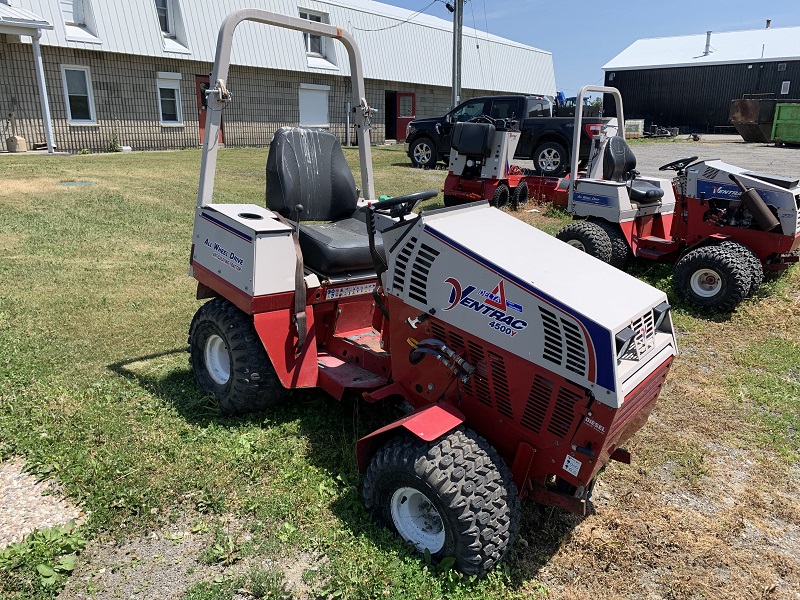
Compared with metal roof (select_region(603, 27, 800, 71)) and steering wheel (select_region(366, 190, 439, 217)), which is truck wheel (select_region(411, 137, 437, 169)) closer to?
steering wheel (select_region(366, 190, 439, 217))

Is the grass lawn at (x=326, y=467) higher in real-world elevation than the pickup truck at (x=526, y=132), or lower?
lower

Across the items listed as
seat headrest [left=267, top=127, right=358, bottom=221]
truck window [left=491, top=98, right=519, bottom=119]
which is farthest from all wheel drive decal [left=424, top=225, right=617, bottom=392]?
truck window [left=491, top=98, right=519, bottom=119]

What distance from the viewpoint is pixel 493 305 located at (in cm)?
273

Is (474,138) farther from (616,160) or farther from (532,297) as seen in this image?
(532,297)

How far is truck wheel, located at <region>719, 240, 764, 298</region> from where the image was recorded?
625 cm

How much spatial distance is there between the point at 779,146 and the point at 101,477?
26.9 m

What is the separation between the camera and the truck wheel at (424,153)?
55.3 ft

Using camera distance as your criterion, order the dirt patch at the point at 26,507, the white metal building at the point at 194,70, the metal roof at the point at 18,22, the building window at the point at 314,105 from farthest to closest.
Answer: the building window at the point at 314,105 → the white metal building at the point at 194,70 → the metal roof at the point at 18,22 → the dirt patch at the point at 26,507

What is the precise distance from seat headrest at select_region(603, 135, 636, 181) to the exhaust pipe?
5.36ft

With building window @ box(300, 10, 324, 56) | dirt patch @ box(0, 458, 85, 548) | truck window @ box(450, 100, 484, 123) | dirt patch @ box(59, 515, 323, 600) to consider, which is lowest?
dirt patch @ box(59, 515, 323, 600)

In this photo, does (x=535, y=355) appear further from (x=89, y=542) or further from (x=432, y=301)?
(x=89, y=542)

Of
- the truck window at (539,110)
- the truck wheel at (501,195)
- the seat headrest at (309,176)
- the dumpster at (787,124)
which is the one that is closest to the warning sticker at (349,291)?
the seat headrest at (309,176)

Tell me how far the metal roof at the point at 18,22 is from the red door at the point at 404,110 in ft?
48.1

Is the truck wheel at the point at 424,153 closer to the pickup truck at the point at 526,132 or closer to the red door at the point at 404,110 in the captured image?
the pickup truck at the point at 526,132
